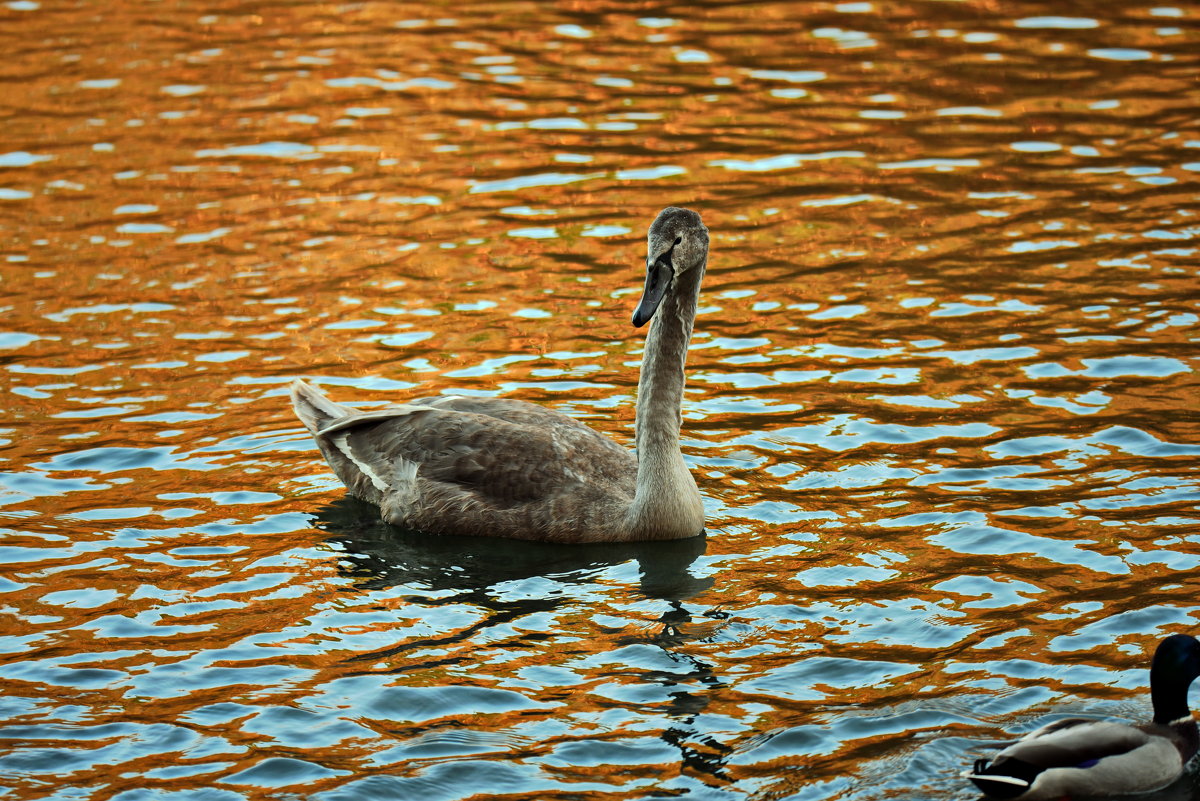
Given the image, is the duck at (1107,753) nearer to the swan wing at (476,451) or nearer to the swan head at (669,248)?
the swan head at (669,248)

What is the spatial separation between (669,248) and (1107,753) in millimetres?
4811

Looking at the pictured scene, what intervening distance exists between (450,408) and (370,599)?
2290mm

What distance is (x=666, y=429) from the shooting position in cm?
1125

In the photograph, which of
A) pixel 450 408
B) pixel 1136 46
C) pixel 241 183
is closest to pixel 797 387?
pixel 450 408

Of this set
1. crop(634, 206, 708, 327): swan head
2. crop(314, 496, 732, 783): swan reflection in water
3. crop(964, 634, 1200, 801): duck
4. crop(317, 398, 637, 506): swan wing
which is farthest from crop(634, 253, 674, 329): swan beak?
crop(964, 634, 1200, 801): duck

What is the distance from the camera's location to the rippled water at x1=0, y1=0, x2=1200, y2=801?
28.6ft

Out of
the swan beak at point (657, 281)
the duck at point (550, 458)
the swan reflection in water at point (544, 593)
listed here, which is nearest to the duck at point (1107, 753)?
the swan reflection in water at point (544, 593)

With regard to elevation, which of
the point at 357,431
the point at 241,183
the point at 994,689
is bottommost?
the point at 994,689

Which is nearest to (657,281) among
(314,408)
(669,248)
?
(669,248)

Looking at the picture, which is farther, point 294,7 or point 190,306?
point 294,7

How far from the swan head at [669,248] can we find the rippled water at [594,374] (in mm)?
1951

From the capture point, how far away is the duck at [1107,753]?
Result: 294 inches

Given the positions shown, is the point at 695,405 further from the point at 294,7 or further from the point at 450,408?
the point at 294,7

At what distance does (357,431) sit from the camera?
12.2 m
